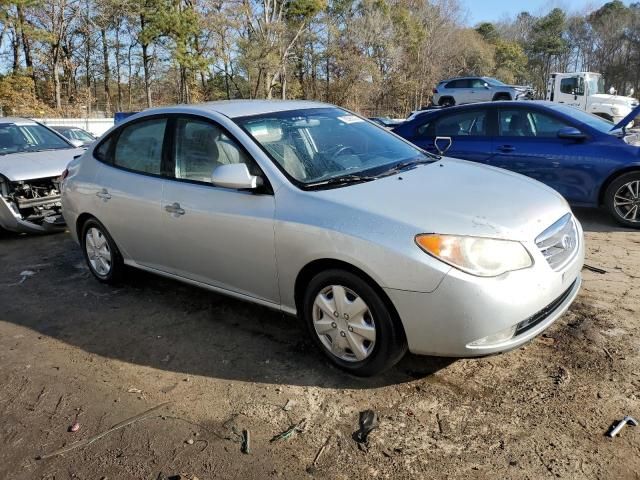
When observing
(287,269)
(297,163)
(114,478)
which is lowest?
(114,478)

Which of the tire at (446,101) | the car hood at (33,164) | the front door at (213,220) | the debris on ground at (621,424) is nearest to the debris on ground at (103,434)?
the front door at (213,220)

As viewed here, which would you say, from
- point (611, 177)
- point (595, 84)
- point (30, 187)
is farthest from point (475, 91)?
point (30, 187)

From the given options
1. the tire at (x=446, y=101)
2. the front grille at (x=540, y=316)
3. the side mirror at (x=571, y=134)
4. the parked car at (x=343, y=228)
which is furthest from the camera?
the tire at (x=446, y=101)

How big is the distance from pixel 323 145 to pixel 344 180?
533mm

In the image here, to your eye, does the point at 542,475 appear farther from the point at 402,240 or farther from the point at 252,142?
the point at 252,142

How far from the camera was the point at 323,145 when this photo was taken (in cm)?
370

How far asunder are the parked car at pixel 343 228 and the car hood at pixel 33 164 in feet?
8.72

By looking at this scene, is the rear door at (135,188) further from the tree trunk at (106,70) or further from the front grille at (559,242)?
the tree trunk at (106,70)

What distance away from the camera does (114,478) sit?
241 cm

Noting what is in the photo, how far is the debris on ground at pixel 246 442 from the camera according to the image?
254 cm

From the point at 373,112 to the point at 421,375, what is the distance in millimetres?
45330

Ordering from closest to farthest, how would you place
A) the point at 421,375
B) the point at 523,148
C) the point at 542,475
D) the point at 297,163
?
the point at 542,475 → the point at 421,375 → the point at 297,163 → the point at 523,148

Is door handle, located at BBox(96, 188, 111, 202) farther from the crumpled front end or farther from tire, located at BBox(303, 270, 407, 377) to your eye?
the crumpled front end

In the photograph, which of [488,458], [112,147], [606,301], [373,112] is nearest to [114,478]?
[488,458]
